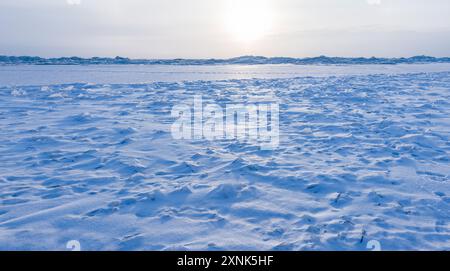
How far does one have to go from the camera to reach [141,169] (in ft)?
16.5

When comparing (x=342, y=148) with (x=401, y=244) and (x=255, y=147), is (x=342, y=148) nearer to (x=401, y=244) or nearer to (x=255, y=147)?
(x=255, y=147)

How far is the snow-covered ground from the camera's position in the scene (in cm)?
324

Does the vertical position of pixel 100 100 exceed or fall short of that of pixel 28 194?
it exceeds it

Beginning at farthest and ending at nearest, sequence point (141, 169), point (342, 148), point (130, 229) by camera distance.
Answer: point (342, 148) → point (141, 169) → point (130, 229)

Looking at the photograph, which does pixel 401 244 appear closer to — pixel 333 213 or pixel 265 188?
pixel 333 213

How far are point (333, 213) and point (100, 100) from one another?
9697 millimetres

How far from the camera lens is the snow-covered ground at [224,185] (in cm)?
324

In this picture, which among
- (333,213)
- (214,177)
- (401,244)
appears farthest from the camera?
(214,177)

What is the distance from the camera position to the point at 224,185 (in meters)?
4.33

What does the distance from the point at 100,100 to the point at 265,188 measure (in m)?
8.72

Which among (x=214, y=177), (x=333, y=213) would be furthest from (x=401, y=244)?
(x=214, y=177)

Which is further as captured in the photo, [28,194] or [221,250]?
[28,194]

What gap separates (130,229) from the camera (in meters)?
3.38
